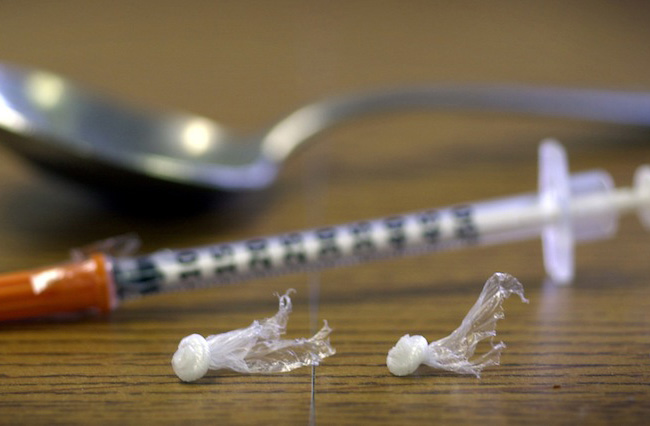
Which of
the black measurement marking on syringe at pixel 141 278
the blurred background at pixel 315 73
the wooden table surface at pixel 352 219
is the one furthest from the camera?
the blurred background at pixel 315 73

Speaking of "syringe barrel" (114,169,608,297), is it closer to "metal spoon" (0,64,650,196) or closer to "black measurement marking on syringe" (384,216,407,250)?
"black measurement marking on syringe" (384,216,407,250)

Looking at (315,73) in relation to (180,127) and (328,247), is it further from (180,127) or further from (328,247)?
(328,247)

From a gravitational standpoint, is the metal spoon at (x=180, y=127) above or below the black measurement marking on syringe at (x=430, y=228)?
above

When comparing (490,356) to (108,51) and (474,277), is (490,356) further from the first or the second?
(108,51)

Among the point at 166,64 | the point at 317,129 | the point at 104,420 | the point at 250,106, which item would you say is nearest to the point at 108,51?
the point at 166,64

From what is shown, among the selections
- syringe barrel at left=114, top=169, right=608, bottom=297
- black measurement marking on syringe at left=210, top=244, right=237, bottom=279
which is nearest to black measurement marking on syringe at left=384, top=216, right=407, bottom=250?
syringe barrel at left=114, top=169, right=608, bottom=297

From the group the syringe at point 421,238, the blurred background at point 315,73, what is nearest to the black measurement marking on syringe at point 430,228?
the syringe at point 421,238

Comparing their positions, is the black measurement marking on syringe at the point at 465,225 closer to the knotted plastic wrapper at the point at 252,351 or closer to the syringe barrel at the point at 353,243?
the syringe barrel at the point at 353,243
